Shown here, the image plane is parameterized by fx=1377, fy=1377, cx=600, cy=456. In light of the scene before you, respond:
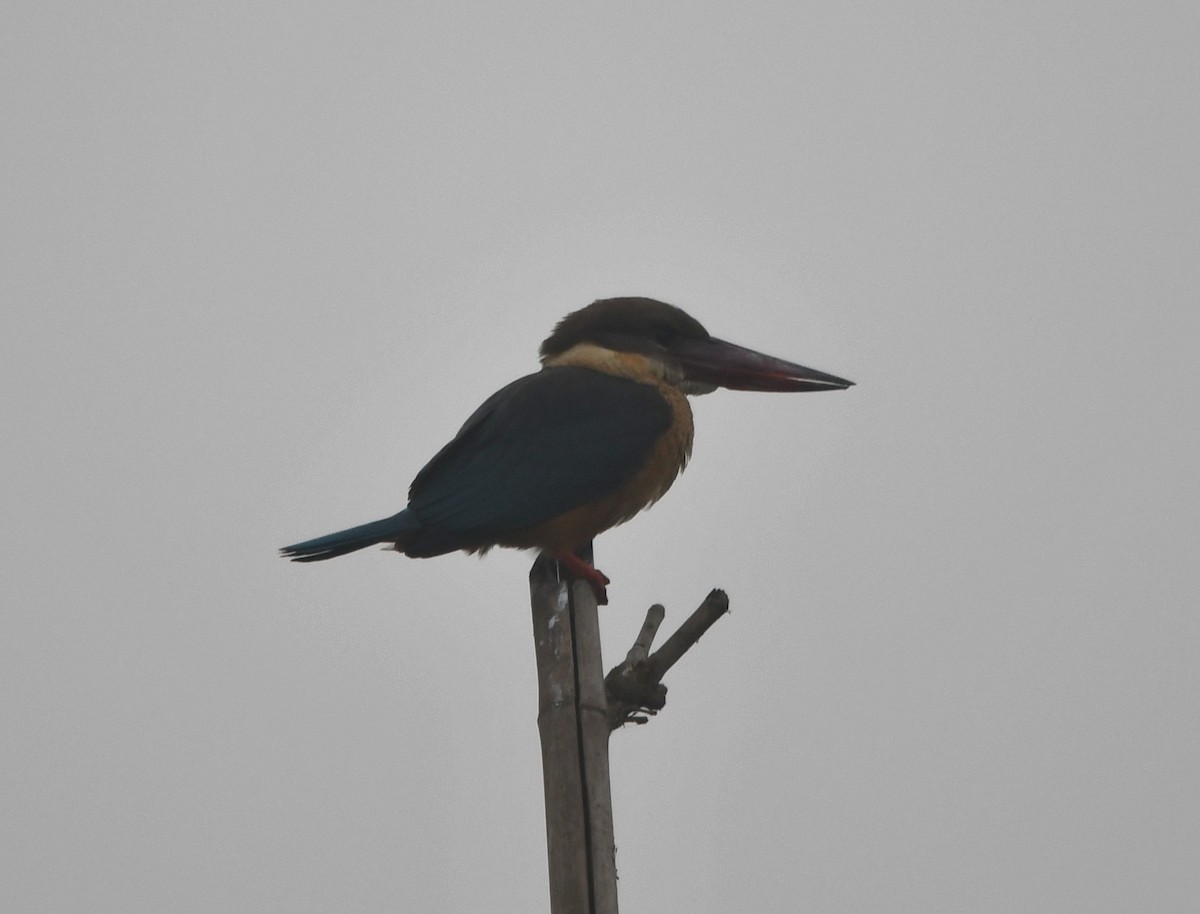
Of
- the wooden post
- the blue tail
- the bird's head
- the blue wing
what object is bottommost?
the wooden post

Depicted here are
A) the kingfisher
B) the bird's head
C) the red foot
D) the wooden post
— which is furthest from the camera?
the bird's head

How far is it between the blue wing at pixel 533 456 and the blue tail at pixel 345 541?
0.11m

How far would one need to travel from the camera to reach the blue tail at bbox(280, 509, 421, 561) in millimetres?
3949

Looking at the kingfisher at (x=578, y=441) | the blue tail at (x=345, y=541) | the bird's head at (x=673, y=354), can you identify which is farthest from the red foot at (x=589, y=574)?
the bird's head at (x=673, y=354)

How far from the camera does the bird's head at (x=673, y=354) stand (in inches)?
192

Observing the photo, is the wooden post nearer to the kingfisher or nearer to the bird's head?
the kingfisher

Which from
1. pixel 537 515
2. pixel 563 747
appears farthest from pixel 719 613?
pixel 537 515

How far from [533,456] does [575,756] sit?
1.47 metres

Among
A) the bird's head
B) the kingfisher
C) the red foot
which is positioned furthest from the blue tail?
the bird's head

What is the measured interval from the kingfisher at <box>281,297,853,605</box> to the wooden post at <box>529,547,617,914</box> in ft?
1.41

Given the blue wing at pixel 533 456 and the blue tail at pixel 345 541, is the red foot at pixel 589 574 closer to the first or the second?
the blue wing at pixel 533 456

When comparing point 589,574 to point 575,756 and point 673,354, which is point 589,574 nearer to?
point 575,756

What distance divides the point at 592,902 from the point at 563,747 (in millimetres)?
342

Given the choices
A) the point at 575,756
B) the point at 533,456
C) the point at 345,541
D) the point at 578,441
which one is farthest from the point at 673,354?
the point at 575,756
